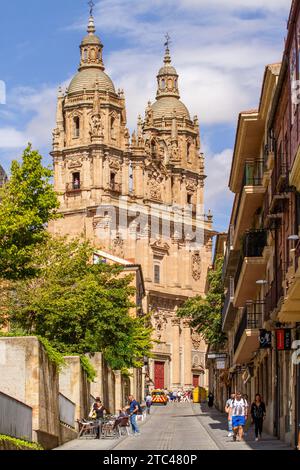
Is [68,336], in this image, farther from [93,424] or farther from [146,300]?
[146,300]


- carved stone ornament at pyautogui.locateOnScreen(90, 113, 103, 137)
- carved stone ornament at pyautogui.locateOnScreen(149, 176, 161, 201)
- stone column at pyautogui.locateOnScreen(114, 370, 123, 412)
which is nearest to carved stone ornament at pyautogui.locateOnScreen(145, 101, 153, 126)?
carved stone ornament at pyautogui.locateOnScreen(149, 176, 161, 201)

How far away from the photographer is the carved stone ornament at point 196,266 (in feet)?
415

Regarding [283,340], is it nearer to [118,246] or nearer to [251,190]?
[251,190]

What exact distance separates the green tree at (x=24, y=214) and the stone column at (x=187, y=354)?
83429mm

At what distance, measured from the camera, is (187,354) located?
123688 millimetres

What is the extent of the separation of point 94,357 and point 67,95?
73.2 metres

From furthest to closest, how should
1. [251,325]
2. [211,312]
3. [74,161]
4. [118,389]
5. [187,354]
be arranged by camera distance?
[187,354] → [74,161] → [211,312] → [118,389] → [251,325]

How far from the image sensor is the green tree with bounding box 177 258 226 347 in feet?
234

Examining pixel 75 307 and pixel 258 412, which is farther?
pixel 75 307

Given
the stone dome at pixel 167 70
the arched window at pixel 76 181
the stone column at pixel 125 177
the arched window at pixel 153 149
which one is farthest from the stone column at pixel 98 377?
the stone dome at pixel 167 70

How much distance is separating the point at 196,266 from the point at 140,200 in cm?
1028

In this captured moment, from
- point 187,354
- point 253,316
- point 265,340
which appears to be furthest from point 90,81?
point 265,340

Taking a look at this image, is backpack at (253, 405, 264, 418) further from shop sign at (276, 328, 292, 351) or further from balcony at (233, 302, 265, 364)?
shop sign at (276, 328, 292, 351)

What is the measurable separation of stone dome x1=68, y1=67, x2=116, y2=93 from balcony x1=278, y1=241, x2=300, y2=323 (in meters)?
90.5
